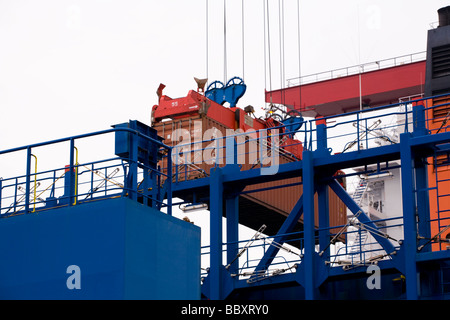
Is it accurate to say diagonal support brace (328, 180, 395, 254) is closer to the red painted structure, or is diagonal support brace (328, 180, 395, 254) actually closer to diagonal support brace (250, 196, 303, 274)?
diagonal support brace (250, 196, 303, 274)

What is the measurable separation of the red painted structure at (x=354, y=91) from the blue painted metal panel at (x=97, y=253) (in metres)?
25.3

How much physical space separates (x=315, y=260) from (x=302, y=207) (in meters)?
2.05

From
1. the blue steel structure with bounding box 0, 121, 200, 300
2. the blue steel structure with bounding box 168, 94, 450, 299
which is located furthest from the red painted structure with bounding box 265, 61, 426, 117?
the blue steel structure with bounding box 0, 121, 200, 300

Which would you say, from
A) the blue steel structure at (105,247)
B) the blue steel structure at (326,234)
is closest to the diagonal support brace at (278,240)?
the blue steel structure at (326,234)

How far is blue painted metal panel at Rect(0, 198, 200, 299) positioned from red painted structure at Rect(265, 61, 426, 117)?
996 inches

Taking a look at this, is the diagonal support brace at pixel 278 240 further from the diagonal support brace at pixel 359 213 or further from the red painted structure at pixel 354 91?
the red painted structure at pixel 354 91

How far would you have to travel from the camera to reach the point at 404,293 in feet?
79.7

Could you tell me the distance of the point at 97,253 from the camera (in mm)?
13844

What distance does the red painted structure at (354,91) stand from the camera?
3984cm

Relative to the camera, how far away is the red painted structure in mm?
39844

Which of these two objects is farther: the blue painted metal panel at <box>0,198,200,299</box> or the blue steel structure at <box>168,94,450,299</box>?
the blue steel structure at <box>168,94,450,299</box>

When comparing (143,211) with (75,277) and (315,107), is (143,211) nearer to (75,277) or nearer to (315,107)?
(75,277)
